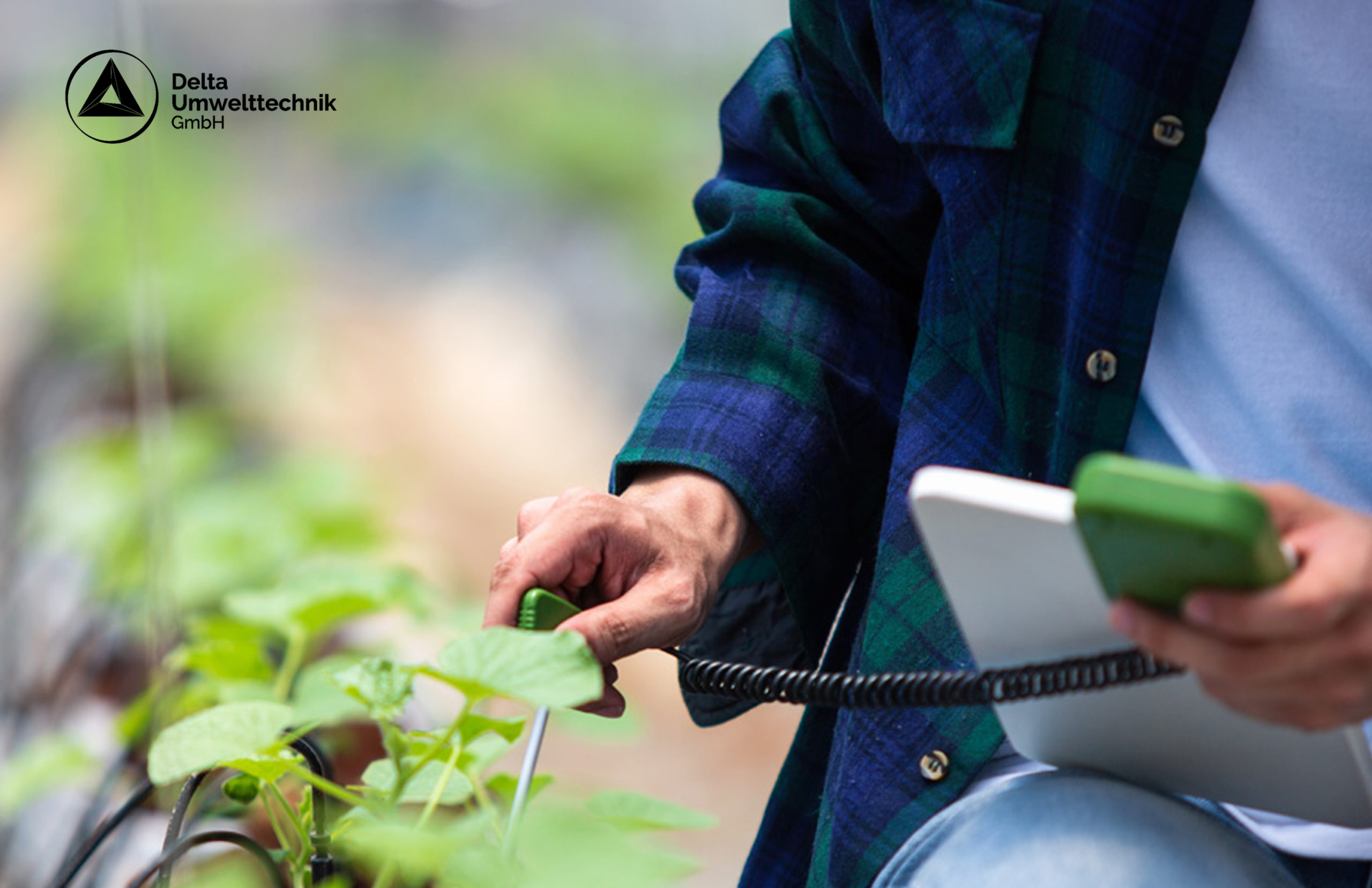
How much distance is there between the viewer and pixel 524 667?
1.56 ft

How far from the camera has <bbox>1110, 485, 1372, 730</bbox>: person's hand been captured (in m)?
0.38

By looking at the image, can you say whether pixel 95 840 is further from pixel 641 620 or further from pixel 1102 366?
pixel 1102 366

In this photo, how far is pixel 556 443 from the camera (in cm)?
253

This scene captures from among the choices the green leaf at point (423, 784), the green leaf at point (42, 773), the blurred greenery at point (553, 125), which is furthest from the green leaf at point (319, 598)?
the blurred greenery at point (553, 125)

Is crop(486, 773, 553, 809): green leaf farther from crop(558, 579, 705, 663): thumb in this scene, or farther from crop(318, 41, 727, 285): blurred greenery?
crop(318, 41, 727, 285): blurred greenery

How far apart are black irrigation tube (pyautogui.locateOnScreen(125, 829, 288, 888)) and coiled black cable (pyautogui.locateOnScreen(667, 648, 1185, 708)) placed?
23 centimetres

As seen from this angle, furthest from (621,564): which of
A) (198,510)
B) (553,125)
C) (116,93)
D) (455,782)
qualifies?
(553,125)

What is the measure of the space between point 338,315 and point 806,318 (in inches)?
72.0

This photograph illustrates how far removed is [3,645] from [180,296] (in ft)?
2.17

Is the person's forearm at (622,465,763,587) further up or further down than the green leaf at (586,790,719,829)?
further up

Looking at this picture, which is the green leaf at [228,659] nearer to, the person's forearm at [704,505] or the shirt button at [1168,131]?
the person's forearm at [704,505]

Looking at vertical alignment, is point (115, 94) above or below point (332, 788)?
above

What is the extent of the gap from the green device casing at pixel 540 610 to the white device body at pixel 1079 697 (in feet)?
0.62

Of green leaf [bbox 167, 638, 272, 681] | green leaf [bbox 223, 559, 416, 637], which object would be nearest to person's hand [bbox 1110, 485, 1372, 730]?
green leaf [bbox 223, 559, 416, 637]
